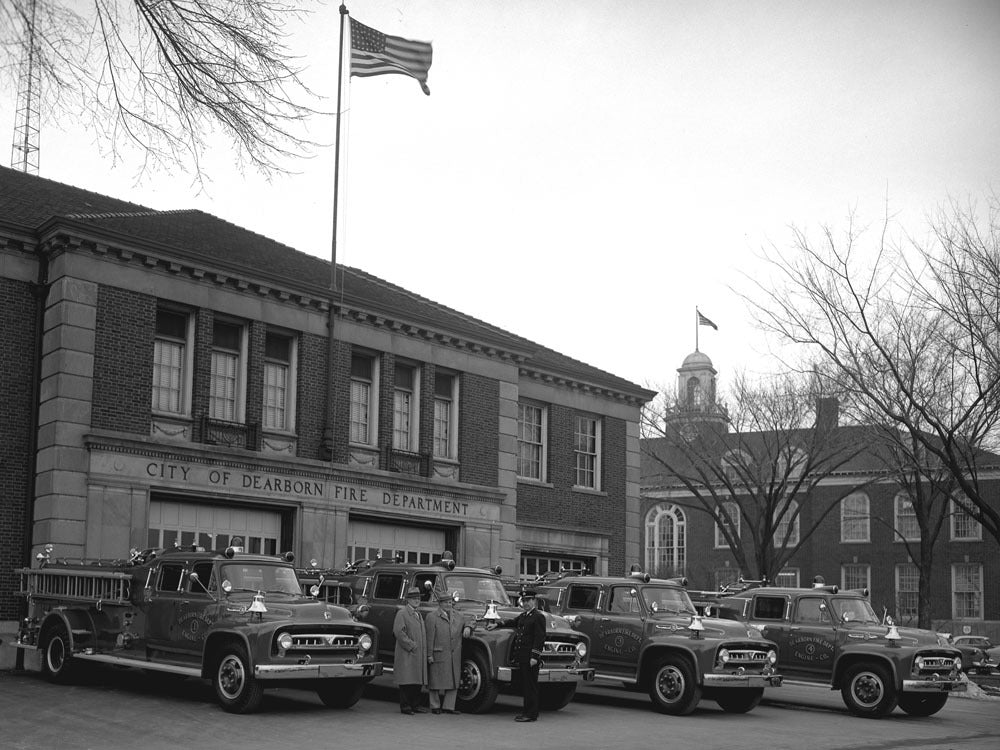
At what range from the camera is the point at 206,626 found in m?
16.1

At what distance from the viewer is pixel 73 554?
20.9 m

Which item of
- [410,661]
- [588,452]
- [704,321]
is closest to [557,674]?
[410,661]

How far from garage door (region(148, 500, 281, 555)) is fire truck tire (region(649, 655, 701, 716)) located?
29.4 feet

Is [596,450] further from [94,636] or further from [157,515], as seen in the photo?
[94,636]

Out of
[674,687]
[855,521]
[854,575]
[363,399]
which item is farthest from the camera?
[855,521]

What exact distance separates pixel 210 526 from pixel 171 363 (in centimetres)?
320

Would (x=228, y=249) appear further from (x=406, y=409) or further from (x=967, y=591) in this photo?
(x=967, y=591)

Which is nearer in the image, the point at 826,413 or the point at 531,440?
the point at 531,440

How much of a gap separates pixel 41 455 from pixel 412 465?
28.6 feet

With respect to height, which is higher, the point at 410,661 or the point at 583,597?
the point at 583,597

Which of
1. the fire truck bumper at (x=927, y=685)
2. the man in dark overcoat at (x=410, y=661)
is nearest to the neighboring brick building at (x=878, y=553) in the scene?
the fire truck bumper at (x=927, y=685)

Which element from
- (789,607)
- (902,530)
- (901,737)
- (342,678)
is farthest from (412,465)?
(902,530)

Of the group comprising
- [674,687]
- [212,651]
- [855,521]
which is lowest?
[674,687]

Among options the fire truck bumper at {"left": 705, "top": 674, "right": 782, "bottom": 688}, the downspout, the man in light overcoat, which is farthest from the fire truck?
the fire truck bumper at {"left": 705, "top": 674, "right": 782, "bottom": 688}
